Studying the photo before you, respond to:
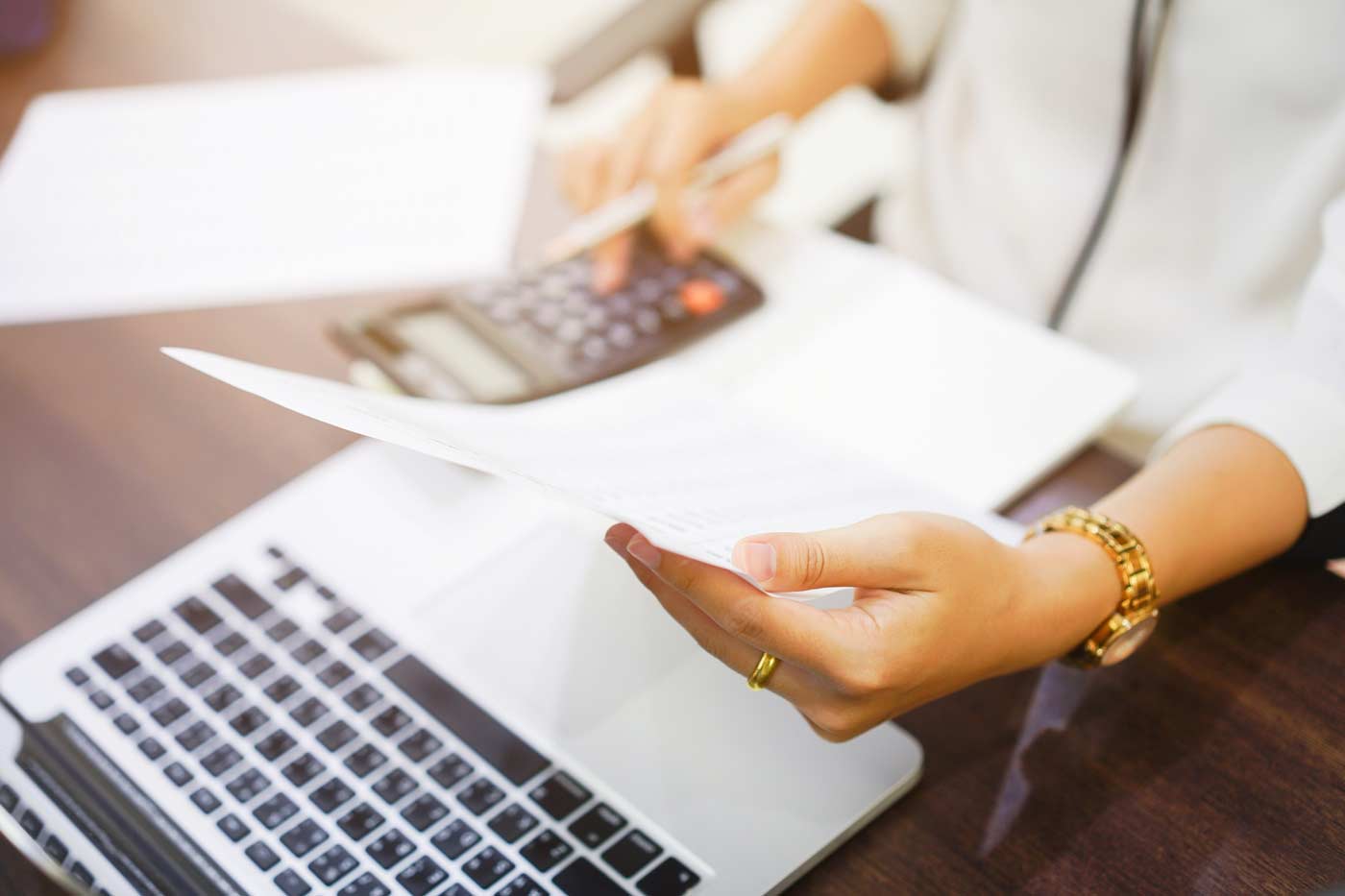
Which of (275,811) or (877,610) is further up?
(877,610)

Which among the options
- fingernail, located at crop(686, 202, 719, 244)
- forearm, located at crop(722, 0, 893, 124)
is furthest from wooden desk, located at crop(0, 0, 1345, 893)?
forearm, located at crop(722, 0, 893, 124)

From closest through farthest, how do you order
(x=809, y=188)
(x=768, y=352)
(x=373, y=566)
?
(x=373, y=566) → (x=768, y=352) → (x=809, y=188)

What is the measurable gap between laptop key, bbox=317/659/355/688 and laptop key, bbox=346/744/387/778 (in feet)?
0.12

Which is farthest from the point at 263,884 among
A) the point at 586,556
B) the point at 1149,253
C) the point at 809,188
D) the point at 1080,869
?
the point at 809,188

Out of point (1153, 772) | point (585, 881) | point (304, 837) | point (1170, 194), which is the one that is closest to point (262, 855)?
point (304, 837)

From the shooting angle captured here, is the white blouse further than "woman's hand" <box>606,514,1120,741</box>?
Yes

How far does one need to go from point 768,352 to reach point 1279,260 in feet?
0.92

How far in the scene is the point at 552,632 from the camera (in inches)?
18.1

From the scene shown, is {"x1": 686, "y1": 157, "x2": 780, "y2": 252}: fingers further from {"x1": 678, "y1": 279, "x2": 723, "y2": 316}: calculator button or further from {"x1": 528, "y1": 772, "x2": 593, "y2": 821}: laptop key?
{"x1": 528, "y1": 772, "x2": 593, "y2": 821}: laptop key

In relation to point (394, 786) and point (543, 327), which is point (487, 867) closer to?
point (394, 786)

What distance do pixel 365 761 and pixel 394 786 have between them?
2 centimetres

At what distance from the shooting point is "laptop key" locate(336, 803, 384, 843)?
0.38 m

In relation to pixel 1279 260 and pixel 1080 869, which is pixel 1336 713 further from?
pixel 1279 260

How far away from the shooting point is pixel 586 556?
49cm
